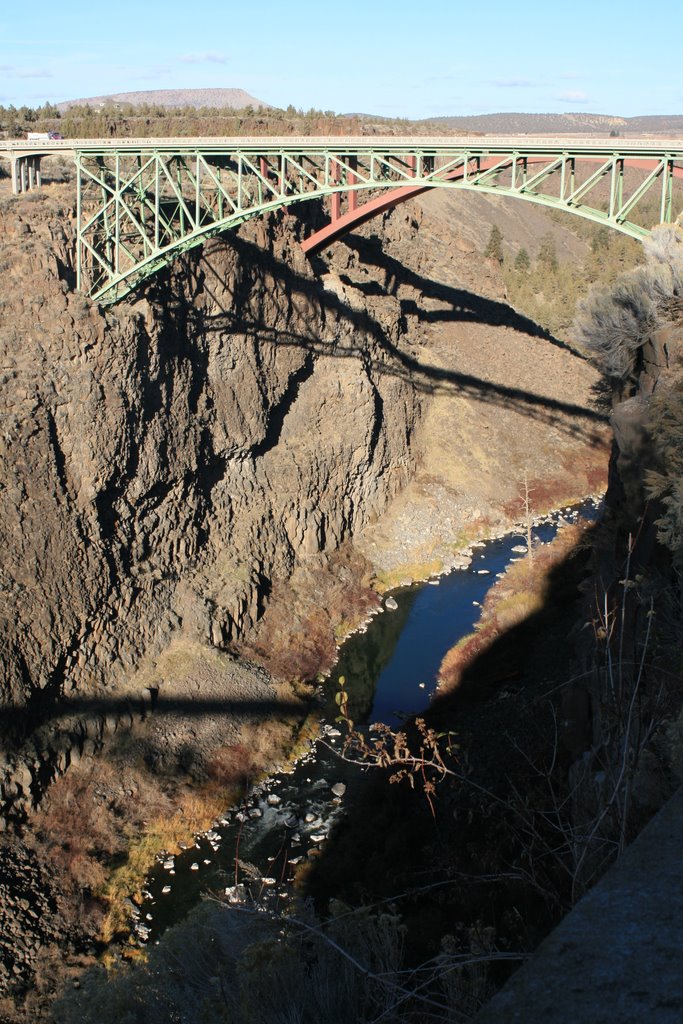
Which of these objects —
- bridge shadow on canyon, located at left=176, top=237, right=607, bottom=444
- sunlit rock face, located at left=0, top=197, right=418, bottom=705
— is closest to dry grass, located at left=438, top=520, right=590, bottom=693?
sunlit rock face, located at left=0, top=197, right=418, bottom=705

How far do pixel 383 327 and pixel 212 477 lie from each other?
11170 millimetres

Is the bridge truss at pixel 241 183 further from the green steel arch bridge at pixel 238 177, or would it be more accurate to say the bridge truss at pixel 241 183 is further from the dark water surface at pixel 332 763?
the dark water surface at pixel 332 763

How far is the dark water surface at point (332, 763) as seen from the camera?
16.2 m

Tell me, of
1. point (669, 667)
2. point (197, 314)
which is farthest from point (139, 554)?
point (669, 667)

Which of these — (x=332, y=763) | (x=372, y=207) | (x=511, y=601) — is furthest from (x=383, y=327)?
(x=332, y=763)

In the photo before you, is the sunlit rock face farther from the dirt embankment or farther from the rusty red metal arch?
the rusty red metal arch

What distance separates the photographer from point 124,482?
71.9 ft

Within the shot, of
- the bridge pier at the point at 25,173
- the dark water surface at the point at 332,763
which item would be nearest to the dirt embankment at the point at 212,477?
the dark water surface at the point at 332,763

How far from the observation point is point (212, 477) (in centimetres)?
2556

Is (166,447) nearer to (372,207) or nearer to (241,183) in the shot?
(241,183)

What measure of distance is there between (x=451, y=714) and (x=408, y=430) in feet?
49.0

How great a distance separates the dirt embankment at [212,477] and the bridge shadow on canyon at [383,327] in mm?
103

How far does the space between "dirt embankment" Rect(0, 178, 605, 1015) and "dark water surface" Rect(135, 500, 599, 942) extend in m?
1.01

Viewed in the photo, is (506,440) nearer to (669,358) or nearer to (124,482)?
(124,482)
